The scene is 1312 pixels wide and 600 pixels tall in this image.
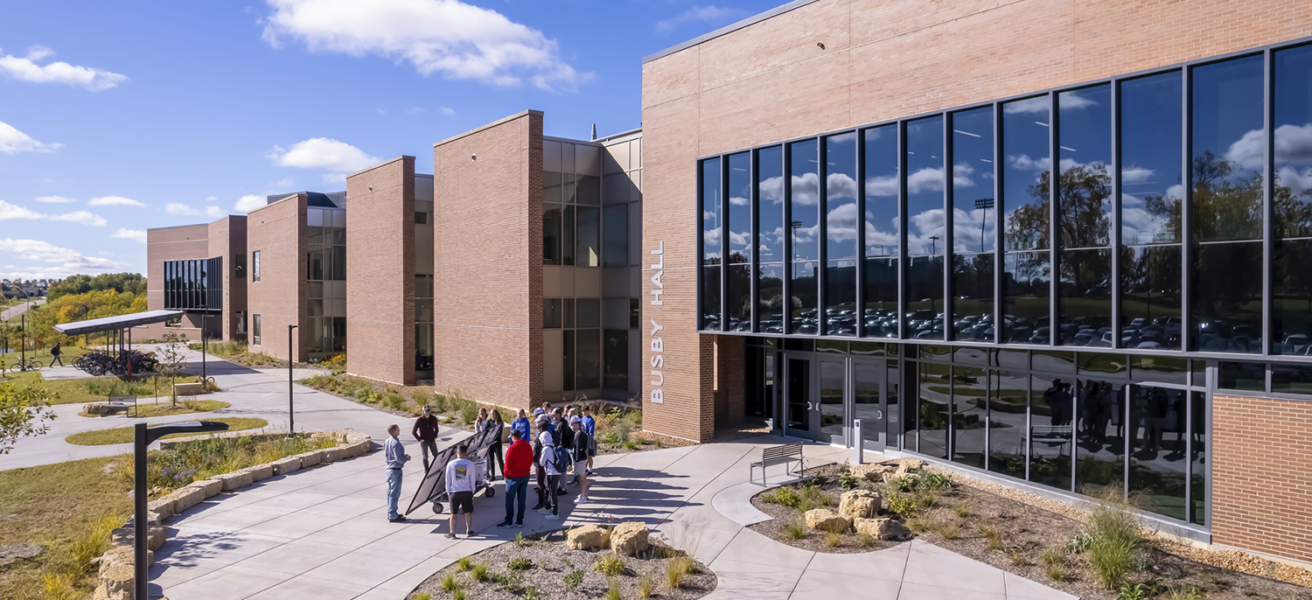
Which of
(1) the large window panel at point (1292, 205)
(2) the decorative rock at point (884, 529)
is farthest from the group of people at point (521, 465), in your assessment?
(1) the large window panel at point (1292, 205)

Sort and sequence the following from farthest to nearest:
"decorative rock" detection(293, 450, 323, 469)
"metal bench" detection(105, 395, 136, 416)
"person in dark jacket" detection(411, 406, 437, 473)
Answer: "metal bench" detection(105, 395, 136, 416), "decorative rock" detection(293, 450, 323, 469), "person in dark jacket" detection(411, 406, 437, 473)

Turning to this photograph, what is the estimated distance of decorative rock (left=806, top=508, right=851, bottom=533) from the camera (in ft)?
40.3

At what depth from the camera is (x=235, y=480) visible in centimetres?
1540

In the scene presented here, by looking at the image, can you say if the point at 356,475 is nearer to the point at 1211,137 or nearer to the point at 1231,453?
the point at 1231,453

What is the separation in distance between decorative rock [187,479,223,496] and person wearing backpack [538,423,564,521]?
687 centimetres

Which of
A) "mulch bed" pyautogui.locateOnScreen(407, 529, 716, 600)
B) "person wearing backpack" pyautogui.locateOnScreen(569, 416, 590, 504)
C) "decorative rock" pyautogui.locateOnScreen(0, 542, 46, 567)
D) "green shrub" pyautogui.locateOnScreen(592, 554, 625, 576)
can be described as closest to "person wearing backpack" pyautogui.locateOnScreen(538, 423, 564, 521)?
"person wearing backpack" pyautogui.locateOnScreen(569, 416, 590, 504)

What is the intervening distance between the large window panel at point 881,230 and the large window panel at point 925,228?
33 centimetres

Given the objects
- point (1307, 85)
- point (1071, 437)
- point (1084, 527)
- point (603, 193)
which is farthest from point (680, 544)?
point (603, 193)

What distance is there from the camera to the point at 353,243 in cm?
3938

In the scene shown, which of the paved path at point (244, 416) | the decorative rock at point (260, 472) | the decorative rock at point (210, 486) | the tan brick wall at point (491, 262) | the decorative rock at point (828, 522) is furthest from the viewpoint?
the tan brick wall at point (491, 262)

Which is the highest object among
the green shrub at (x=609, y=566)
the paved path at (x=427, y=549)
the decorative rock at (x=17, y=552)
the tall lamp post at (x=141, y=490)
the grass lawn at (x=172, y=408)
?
the tall lamp post at (x=141, y=490)

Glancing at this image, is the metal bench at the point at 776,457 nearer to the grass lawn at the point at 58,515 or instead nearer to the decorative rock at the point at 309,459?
the decorative rock at the point at 309,459

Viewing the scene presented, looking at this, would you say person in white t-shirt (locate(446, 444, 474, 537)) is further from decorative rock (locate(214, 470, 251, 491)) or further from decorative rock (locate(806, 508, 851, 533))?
decorative rock (locate(214, 470, 251, 491))

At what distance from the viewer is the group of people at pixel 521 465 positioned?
39.3ft
